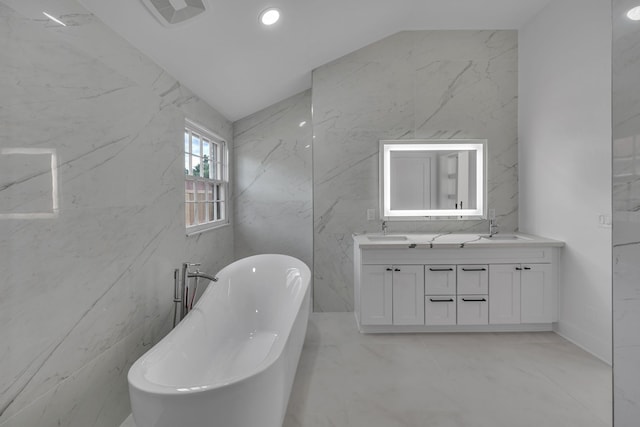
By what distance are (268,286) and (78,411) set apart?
1766 millimetres

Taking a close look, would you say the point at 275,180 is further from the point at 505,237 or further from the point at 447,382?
the point at 447,382

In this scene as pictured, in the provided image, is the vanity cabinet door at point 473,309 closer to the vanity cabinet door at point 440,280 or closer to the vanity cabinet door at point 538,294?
the vanity cabinet door at point 440,280

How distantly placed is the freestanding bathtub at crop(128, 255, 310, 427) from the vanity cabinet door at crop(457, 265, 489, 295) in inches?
55.7

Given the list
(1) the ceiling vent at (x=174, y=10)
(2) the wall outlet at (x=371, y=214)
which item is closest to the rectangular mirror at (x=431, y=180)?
(2) the wall outlet at (x=371, y=214)

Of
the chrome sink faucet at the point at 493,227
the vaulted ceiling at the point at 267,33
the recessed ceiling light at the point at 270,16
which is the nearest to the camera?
the vaulted ceiling at the point at 267,33

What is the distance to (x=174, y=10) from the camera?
2.01 meters

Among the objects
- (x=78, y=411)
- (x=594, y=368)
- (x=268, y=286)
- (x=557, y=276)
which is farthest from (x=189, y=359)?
(x=557, y=276)

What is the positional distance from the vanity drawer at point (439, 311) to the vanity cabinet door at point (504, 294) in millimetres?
353

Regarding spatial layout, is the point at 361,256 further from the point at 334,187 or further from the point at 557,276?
the point at 557,276

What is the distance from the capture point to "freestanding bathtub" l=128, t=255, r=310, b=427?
51.6 inches

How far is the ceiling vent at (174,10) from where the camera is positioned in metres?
1.90

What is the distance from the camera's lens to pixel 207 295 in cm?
259

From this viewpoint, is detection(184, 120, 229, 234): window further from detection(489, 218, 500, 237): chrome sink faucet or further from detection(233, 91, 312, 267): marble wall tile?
detection(489, 218, 500, 237): chrome sink faucet

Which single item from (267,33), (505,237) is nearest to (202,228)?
(267,33)
